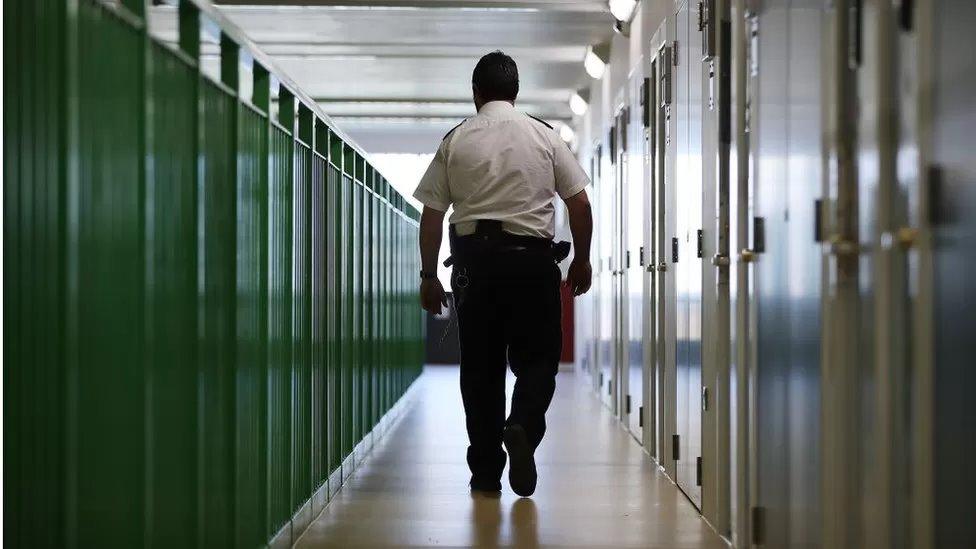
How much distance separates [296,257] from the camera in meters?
4.12

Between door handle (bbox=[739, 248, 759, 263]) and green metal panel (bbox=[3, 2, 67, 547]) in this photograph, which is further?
door handle (bbox=[739, 248, 759, 263])

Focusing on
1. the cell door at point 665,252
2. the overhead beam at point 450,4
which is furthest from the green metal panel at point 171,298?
the overhead beam at point 450,4

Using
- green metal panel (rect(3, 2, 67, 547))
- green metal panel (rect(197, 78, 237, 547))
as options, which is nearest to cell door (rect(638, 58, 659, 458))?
green metal panel (rect(197, 78, 237, 547))

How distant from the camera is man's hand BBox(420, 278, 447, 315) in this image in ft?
15.7

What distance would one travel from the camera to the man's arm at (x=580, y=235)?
471 cm

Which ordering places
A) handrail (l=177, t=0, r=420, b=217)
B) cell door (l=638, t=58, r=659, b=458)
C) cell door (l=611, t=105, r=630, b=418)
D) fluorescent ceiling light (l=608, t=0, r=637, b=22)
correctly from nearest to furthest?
handrail (l=177, t=0, r=420, b=217), cell door (l=638, t=58, r=659, b=458), fluorescent ceiling light (l=608, t=0, r=637, b=22), cell door (l=611, t=105, r=630, b=418)

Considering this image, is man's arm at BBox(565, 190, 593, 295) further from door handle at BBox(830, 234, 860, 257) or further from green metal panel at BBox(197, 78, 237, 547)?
door handle at BBox(830, 234, 860, 257)

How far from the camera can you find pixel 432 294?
15.7 feet

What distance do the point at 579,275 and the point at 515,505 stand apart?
87 cm

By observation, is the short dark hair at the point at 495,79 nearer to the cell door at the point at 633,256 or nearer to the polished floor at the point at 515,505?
the polished floor at the point at 515,505

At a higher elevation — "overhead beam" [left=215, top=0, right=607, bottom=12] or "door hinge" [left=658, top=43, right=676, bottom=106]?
"overhead beam" [left=215, top=0, right=607, bottom=12]

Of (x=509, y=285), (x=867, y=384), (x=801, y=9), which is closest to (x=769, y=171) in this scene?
(x=801, y=9)

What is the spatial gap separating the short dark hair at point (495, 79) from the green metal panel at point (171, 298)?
220 cm

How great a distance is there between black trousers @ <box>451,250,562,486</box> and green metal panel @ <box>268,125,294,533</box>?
0.85m
